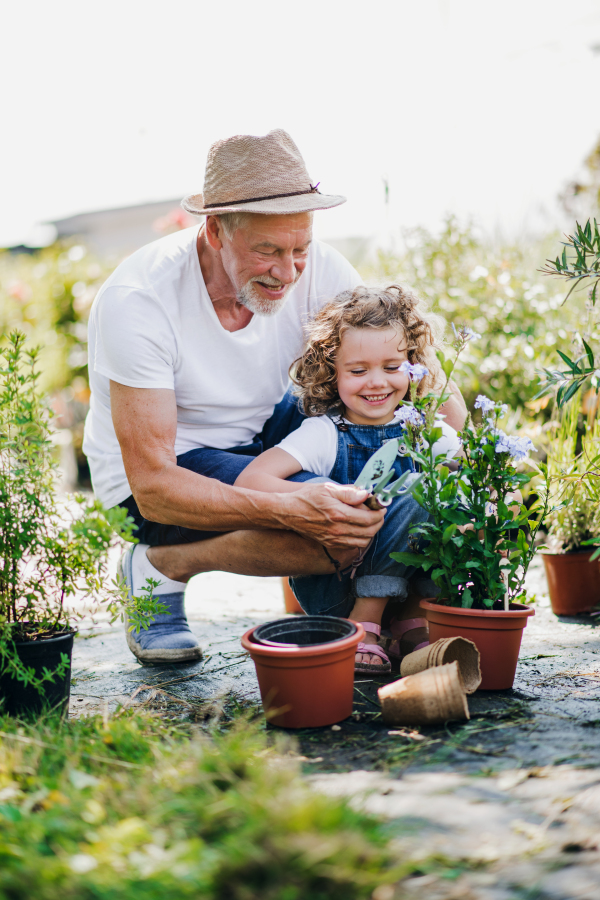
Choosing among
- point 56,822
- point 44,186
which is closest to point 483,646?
point 56,822

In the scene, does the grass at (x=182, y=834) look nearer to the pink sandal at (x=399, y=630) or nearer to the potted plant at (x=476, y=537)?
the potted plant at (x=476, y=537)

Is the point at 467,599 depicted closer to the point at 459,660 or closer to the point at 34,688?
the point at 459,660

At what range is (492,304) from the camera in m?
4.26

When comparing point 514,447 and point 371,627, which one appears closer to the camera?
point 514,447

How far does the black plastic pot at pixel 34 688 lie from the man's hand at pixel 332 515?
72 cm

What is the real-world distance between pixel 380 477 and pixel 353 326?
0.62 meters

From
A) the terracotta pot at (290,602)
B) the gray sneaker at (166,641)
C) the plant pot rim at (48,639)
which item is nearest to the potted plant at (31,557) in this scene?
the plant pot rim at (48,639)

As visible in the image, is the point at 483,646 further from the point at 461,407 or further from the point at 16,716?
the point at 16,716

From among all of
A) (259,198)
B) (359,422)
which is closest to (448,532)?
(359,422)

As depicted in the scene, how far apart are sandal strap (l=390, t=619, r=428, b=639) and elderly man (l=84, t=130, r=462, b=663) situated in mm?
287

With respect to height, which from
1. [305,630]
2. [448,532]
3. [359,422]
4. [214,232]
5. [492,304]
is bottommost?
[305,630]

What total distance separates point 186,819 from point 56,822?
0.19m

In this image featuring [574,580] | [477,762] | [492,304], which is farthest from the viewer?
[492,304]

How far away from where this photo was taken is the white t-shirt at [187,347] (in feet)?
7.82
